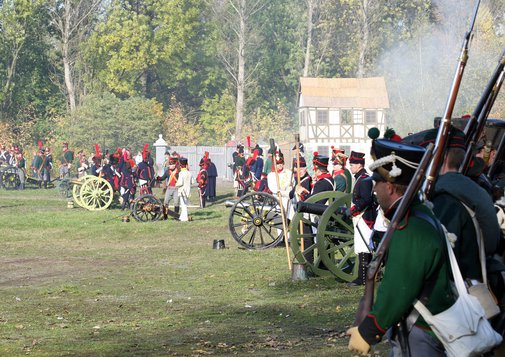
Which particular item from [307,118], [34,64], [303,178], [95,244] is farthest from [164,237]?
[34,64]

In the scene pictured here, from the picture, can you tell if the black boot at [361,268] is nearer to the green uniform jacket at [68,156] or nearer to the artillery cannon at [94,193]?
the artillery cannon at [94,193]

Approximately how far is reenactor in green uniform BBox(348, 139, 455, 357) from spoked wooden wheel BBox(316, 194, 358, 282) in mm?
8604

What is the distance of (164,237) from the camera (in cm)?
2211

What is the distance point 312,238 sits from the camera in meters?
15.0

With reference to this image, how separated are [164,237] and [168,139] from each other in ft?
126

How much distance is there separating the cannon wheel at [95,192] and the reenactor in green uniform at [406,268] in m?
25.2

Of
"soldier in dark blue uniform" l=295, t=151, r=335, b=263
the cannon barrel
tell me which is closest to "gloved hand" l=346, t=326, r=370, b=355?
the cannon barrel

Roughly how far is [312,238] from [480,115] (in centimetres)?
795

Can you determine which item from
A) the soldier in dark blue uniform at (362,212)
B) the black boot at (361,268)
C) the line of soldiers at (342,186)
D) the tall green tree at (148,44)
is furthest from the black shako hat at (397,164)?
the tall green tree at (148,44)

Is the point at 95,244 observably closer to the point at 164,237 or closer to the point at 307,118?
the point at 164,237

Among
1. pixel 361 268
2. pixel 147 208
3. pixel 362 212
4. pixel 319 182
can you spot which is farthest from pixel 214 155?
pixel 362 212

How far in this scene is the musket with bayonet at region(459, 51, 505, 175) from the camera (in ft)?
22.4

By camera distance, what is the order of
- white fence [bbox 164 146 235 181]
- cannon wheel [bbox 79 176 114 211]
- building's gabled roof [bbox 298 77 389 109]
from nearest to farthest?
1. cannon wheel [bbox 79 176 114 211]
2. white fence [bbox 164 146 235 181]
3. building's gabled roof [bbox 298 77 389 109]

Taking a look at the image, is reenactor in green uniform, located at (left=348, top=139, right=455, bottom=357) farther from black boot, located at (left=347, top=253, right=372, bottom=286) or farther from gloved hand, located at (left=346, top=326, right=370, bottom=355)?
black boot, located at (left=347, top=253, right=372, bottom=286)
